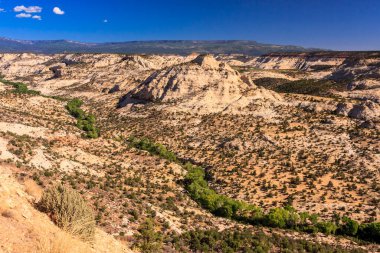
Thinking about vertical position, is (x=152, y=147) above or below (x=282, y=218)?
above

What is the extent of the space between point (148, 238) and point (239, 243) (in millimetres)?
6836

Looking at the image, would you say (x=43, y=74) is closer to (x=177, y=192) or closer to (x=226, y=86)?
(x=226, y=86)

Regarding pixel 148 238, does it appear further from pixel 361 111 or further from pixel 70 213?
pixel 361 111

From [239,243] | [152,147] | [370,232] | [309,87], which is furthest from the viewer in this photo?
[309,87]

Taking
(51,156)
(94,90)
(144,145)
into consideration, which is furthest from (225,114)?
(94,90)

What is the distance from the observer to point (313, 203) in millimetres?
35531

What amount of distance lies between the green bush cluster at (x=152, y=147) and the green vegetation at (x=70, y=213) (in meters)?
32.1

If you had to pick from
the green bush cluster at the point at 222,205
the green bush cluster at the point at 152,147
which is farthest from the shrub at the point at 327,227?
the green bush cluster at the point at 152,147

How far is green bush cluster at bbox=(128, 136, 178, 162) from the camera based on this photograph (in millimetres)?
47906

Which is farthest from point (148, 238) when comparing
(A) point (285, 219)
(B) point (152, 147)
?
(B) point (152, 147)

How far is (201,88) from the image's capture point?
72.6 m

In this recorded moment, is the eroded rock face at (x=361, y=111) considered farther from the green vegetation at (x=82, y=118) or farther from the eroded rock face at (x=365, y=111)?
the green vegetation at (x=82, y=118)

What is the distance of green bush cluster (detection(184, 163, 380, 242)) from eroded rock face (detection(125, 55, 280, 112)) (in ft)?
115

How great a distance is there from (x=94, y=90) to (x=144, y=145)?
5763 cm
